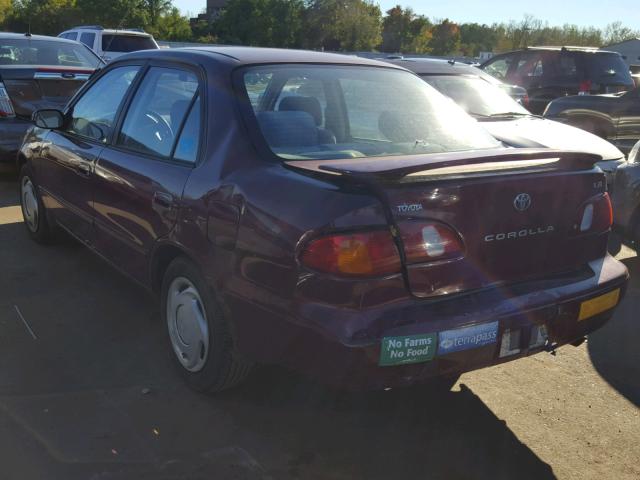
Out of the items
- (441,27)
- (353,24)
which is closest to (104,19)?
(353,24)

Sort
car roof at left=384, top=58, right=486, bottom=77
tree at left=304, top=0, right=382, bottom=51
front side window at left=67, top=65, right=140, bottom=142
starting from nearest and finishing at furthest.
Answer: front side window at left=67, top=65, right=140, bottom=142
car roof at left=384, top=58, right=486, bottom=77
tree at left=304, top=0, right=382, bottom=51

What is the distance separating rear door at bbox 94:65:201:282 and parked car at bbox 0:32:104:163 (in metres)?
4.03

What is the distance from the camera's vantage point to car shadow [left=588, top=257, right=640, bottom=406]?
3650 millimetres

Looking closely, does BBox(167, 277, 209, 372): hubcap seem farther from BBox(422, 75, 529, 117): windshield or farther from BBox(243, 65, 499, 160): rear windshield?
BBox(422, 75, 529, 117): windshield

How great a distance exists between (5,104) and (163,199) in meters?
5.15

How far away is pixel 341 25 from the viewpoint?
60.3 meters

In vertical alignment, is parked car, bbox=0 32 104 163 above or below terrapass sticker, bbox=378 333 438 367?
above

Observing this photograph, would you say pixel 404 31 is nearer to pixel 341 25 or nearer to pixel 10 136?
pixel 341 25

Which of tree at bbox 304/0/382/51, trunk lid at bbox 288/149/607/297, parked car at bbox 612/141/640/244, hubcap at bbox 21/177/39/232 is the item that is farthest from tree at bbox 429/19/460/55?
trunk lid at bbox 288/149/607/297

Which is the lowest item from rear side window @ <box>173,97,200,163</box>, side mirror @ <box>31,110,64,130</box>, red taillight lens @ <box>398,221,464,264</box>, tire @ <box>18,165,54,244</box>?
tire @ <box>18,165,54,244</box>

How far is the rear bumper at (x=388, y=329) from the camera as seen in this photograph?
2479mm

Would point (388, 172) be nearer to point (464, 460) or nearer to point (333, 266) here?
point (333, 266)

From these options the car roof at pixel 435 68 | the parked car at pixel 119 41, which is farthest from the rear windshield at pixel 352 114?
A: the parked car at pixel 119 41

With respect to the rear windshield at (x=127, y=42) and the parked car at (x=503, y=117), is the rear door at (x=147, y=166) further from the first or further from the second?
the rear windshield at (x=127, y=42)
